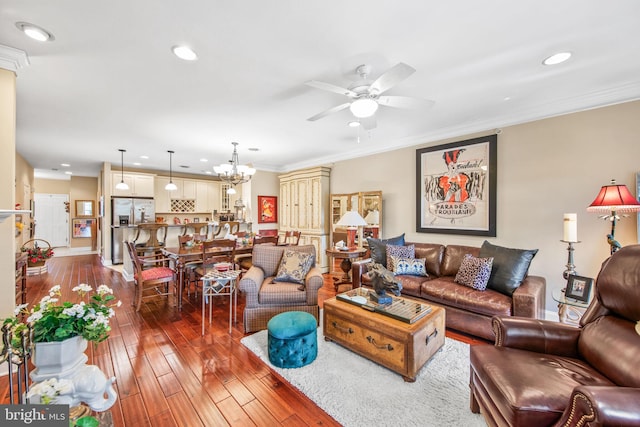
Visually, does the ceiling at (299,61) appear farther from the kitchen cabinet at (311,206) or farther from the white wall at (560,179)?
the kitchen cabinet at (311,206)

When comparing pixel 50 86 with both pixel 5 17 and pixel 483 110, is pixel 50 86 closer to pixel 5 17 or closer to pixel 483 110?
pixel 5 17

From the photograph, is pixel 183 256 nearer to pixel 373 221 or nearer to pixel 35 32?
pixel 35 32

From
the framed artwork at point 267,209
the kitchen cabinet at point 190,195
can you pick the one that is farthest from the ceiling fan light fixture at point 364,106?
the kitchen cabinet at point 190,195

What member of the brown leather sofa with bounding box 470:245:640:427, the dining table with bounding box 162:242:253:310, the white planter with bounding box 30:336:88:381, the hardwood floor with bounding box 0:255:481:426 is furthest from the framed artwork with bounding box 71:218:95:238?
the brown leather sofa with bounding box 470:245:640:427

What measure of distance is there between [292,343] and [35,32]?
3.02 metres

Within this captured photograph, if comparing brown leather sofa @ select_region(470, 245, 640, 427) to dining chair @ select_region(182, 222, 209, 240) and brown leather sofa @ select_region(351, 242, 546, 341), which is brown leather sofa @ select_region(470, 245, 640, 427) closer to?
brown leather sofa @ select_region(351, 242, 546, 341)

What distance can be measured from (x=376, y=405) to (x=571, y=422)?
3.64 feet

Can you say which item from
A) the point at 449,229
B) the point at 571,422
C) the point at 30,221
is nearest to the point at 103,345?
the point at 571,422

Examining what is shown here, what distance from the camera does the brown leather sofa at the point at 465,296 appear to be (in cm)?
256

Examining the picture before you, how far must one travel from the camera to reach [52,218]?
8570mm

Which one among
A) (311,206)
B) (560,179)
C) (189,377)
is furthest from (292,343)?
(311,206)

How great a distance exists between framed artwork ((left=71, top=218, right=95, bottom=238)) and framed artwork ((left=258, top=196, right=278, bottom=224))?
6.31 metres

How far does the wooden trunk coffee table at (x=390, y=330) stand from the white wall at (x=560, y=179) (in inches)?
75.8

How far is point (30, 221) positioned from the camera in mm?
6934
